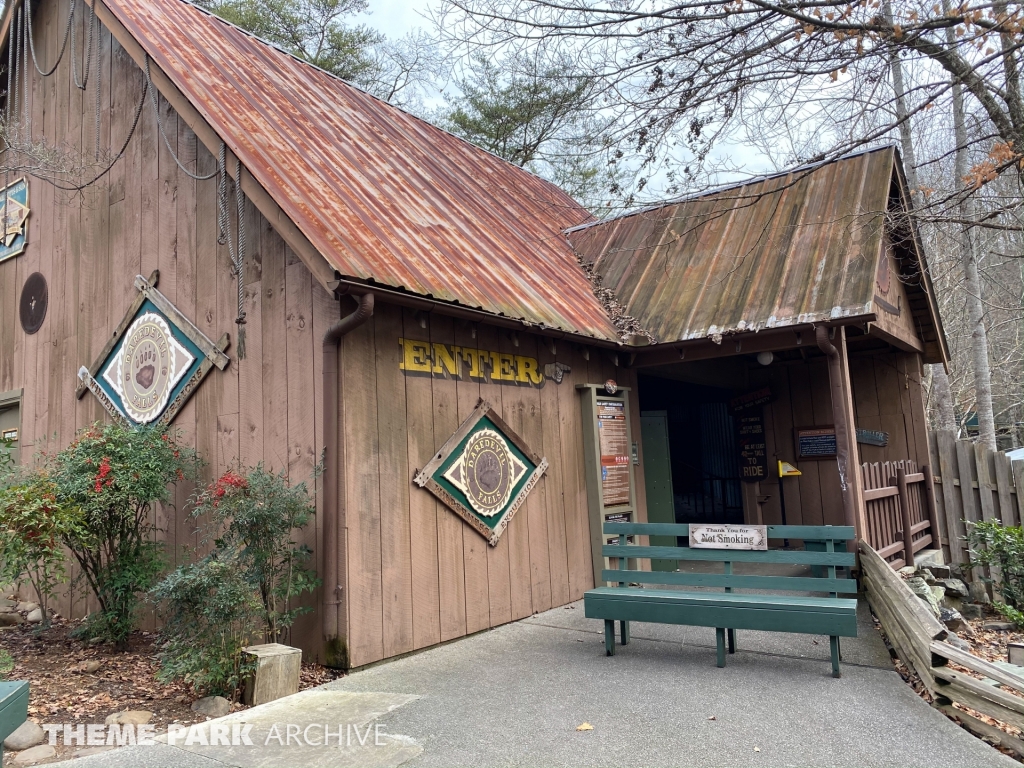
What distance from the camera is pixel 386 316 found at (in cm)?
621

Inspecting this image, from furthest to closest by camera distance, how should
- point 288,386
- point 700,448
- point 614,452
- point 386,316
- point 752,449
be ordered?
point 700,448, point 752,449, point 614,452, point 386,316, point 288,386

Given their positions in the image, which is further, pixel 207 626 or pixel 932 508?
pixel 932 508

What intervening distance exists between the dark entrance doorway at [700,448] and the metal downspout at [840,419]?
420cm

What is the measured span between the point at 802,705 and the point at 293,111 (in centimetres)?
750

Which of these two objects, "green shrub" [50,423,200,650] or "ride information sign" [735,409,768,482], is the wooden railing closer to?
"ride information sign" [735,409,768,482]

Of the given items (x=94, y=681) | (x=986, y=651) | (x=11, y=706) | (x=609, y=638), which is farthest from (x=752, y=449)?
(x=11, y=706)

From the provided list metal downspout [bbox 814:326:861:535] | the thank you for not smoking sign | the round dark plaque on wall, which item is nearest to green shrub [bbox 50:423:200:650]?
the round dark plaque on wall

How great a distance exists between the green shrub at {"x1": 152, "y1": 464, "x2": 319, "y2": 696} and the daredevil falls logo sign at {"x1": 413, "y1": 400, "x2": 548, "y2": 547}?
1.20 metres

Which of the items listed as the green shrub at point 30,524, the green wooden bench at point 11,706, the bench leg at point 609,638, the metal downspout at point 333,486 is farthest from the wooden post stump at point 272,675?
the green wooden bench at point 11,706

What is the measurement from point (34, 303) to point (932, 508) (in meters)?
12.1

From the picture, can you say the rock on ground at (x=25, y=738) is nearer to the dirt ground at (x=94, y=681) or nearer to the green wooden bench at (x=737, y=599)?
the dirt ground at (x=94, y=681)

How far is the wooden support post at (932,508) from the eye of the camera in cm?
1011

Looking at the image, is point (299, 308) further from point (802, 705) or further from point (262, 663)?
point (802, 705)

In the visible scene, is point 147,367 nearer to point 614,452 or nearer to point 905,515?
point 614,452
